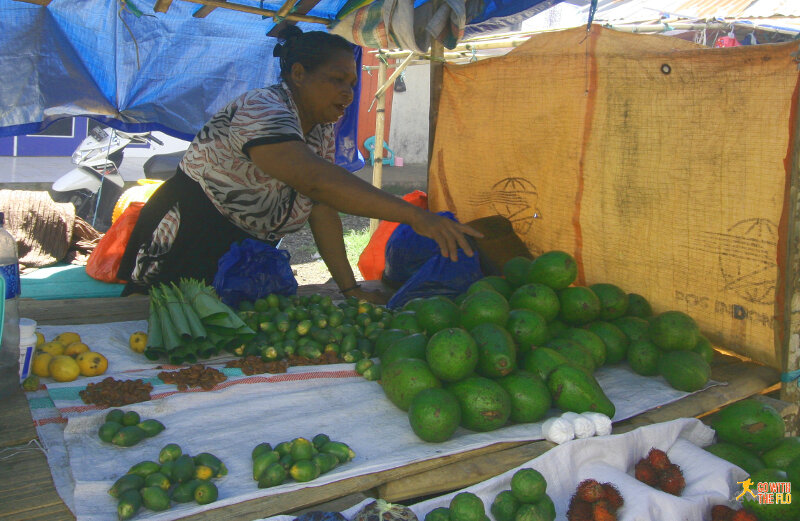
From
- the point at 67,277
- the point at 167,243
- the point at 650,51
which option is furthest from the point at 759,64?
the point at 67,277

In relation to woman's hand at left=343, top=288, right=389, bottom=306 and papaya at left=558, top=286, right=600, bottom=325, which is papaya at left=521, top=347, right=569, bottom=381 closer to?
papaya at left=558, top=286, right=600, bottom=325

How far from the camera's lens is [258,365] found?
239 centimetres

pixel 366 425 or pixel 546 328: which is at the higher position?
pixel 546 328

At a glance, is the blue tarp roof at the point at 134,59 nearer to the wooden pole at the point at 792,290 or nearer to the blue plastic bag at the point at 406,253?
the blue plastic bag at the point at 406,253

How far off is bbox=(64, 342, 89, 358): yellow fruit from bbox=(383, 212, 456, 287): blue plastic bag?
1.89 meters

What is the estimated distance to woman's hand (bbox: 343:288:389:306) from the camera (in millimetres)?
3430

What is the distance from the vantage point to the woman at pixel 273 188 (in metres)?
2.58

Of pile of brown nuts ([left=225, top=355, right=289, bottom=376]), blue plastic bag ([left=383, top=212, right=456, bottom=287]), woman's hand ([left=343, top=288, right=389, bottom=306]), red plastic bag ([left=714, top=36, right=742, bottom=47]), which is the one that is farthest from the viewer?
red plastic bag ([left=714, top=36, right=742, bottom=47])

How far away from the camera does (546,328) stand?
7.73 ft

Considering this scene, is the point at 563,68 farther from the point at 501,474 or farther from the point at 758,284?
the point at 501,474

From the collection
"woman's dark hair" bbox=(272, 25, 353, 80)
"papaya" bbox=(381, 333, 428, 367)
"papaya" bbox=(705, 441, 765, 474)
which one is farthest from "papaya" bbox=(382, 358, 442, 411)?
"woman's dark hair" bbox=(272, 25, 353, 80)

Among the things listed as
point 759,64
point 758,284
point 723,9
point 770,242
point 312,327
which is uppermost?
point 723,9

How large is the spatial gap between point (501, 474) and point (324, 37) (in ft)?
7.00

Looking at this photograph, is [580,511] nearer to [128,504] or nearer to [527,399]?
[527,399]
